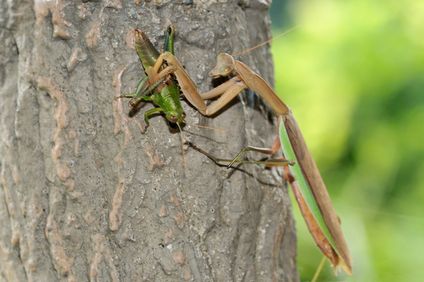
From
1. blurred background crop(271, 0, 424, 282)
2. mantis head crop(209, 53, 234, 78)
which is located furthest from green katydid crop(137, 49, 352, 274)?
blurred background crop(271, 0, 424, 282)

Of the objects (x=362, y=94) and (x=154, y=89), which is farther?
(x=362, y=94)

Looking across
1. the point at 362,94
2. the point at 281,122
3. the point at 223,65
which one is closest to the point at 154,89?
the point at 223,65

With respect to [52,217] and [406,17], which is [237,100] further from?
[406,17]

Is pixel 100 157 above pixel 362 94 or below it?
below

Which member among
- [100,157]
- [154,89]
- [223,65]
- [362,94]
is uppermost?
[362,94]

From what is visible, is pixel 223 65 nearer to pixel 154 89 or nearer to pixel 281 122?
pixel 154 89

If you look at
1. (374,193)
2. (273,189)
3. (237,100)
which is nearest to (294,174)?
(273,189)

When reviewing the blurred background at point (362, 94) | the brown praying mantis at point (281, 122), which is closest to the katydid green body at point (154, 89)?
the brown praying mantis at point (281, 122)
